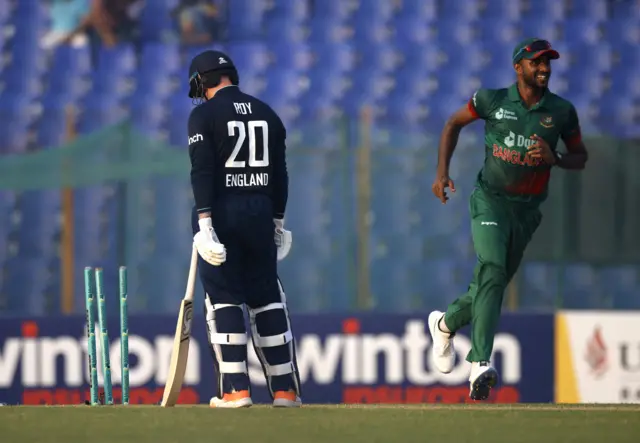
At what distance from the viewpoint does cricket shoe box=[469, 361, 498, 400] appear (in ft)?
20.5

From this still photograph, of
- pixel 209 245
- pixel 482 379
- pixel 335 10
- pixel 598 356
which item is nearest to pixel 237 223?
pixel 209 245

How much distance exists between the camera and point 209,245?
611 cm

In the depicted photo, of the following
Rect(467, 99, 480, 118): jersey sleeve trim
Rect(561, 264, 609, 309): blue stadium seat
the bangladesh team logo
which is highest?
Rect(467, 99, 480, 118): jersey sleeve trim

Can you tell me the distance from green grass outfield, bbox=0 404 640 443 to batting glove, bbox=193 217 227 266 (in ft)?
2.05

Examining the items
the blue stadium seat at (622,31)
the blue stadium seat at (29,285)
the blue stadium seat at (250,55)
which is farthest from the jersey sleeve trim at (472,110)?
the blue stadium seat at (622,31)

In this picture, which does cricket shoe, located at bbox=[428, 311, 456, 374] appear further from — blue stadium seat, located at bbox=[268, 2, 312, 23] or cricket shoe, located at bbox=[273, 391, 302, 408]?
blue stadium seat, located at bbox=[268, 2, 312, 23]

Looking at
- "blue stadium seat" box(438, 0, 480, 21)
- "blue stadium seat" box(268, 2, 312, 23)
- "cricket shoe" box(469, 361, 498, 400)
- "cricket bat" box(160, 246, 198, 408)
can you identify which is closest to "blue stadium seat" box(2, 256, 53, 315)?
"blue stadium seat" box(268, 2, 312, 23)

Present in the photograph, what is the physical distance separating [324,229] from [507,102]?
400 centimetres

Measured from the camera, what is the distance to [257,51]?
11.7 meters

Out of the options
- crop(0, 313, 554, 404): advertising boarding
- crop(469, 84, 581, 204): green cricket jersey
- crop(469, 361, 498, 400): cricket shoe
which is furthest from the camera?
crop(0, 313, 554, 404): advertising boarding

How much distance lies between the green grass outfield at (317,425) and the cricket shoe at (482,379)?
0.49 feet

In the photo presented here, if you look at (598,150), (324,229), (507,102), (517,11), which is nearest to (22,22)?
(324,229)

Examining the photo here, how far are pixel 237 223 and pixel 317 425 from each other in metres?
1.27

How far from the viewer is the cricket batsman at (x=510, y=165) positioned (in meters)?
6.45
